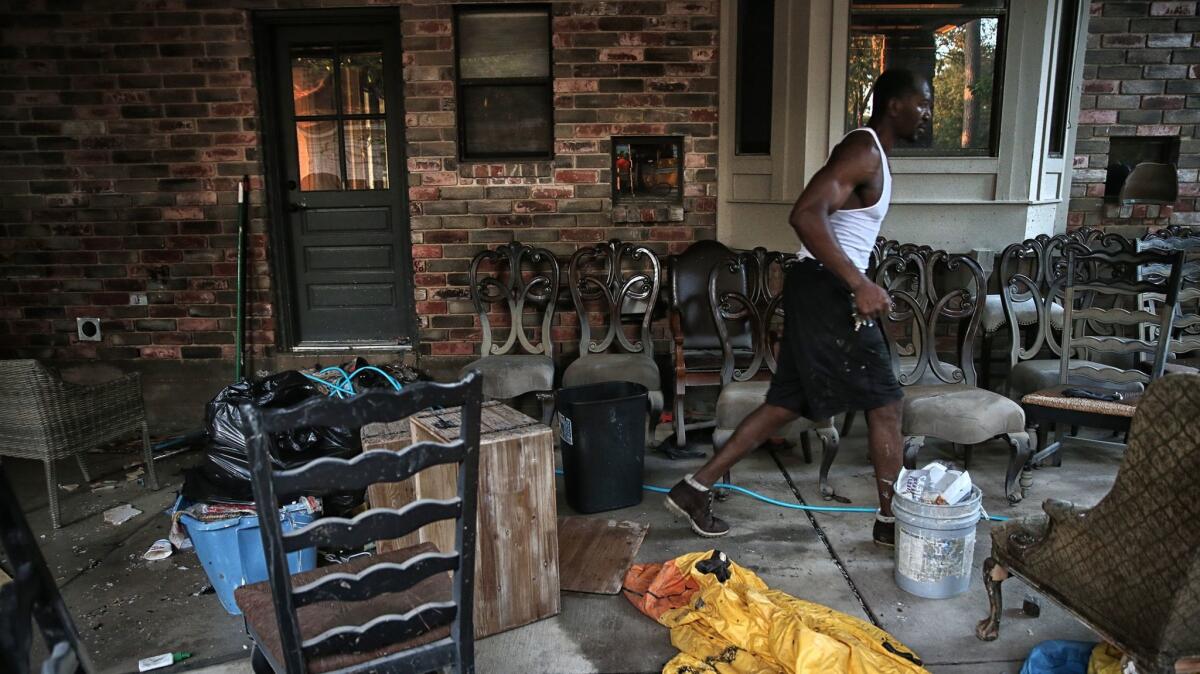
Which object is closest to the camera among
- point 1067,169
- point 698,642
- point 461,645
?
point 461,645

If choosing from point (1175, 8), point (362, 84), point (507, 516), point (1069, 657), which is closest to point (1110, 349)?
point (1069, 657)

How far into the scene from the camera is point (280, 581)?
5.08 ft

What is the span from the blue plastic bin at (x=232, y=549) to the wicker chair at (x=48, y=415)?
1.19 meters

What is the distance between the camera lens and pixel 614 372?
4.00m

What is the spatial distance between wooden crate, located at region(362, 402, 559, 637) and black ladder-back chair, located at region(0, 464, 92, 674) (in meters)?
1.05

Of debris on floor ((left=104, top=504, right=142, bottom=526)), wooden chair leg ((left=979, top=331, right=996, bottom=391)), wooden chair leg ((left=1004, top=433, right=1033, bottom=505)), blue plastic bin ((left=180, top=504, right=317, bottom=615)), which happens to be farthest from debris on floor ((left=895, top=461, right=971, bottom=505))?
debris on floor ((left=104, top=504, right=142, bottom=526))

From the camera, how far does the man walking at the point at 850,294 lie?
8.97ft

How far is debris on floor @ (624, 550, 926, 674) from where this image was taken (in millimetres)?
2117

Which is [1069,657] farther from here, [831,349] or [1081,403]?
[1081,403]

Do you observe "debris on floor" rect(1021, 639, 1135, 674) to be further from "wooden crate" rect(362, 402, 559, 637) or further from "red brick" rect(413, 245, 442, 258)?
"red brick" rect(413, 245, 442, 258)

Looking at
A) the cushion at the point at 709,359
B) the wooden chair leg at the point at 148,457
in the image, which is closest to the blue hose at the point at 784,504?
the cushion at the point at 709,359

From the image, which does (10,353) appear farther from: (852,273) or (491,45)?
(852,273)

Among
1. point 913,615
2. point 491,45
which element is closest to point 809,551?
point 913,615

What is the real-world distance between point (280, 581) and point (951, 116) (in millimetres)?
4299
